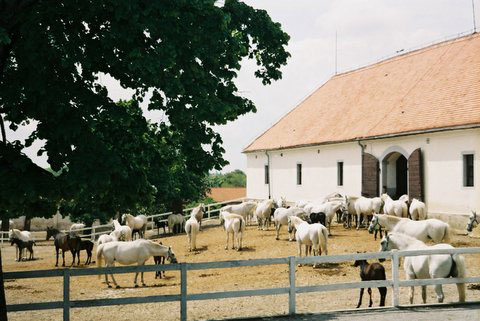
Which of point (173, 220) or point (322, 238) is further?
point (173, 220)

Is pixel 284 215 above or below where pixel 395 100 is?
below

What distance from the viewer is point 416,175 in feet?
87.5

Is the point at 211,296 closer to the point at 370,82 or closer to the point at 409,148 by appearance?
the point at 409,148

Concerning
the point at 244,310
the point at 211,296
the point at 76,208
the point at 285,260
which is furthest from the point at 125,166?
the point at 244,310

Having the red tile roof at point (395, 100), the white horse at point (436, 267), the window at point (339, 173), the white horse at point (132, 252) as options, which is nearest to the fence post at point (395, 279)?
the white horse at point (436, 267)

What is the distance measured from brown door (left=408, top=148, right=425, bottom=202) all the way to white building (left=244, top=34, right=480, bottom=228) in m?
0.05

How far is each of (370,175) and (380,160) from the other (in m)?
1.25

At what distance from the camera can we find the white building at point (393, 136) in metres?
24.7

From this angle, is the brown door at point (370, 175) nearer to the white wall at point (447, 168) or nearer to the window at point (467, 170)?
the white wall at point (447, 168)

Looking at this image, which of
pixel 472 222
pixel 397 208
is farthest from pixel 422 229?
pixel 397 208

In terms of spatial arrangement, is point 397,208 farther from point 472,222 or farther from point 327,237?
point 327,237

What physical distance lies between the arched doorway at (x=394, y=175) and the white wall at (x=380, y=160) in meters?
0.68

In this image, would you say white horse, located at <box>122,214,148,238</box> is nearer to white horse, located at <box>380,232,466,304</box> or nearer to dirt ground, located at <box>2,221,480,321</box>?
dirt ground, located at <box>2,221,480,321</box>

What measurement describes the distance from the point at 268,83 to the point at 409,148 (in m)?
17.0
